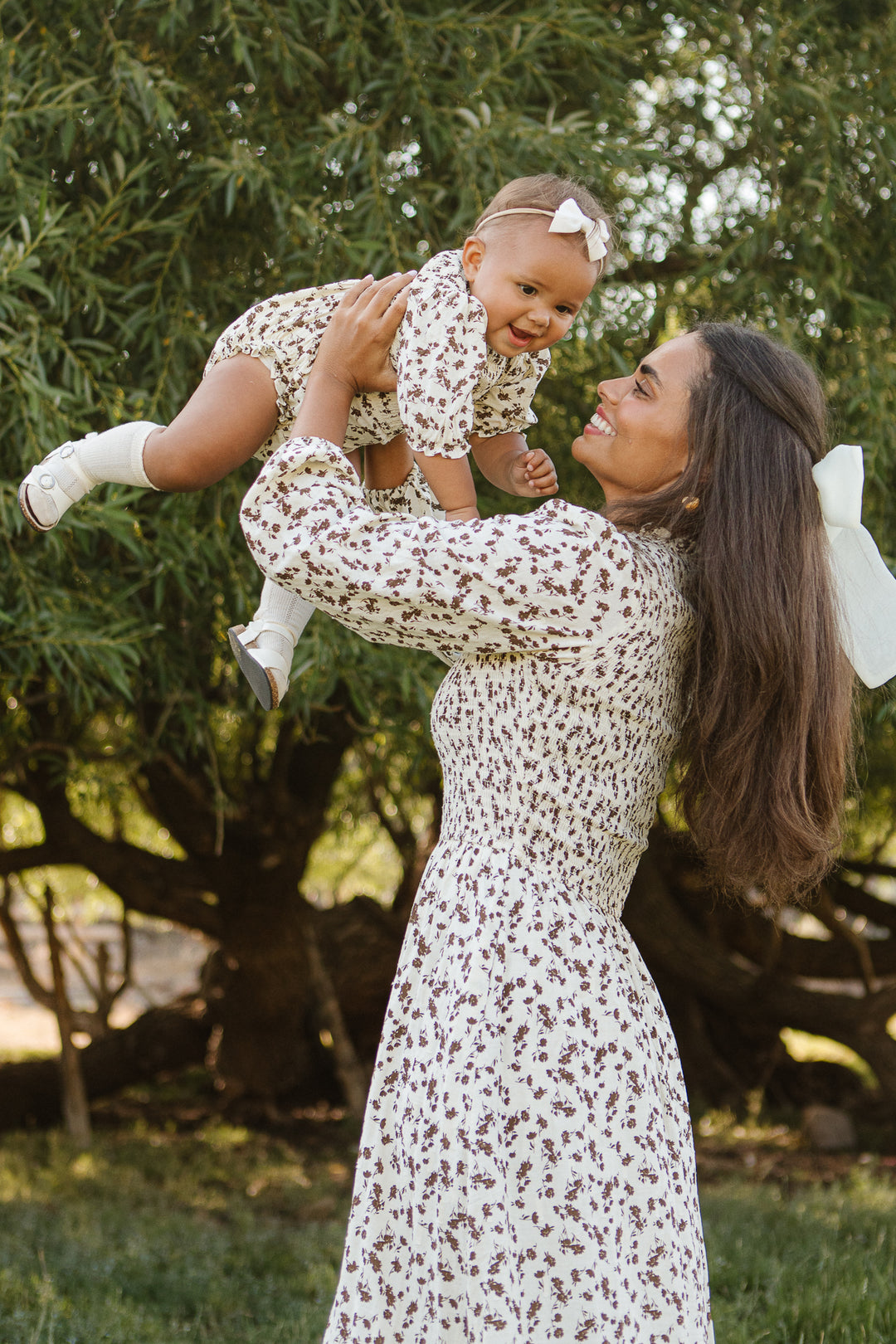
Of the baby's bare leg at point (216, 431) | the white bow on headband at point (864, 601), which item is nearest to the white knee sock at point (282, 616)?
the baby's bare leg at point (216, 431)

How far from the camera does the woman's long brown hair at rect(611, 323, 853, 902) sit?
1.63 meters

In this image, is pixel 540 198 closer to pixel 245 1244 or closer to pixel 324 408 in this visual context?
pixel 324 408

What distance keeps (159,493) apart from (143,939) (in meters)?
9.63

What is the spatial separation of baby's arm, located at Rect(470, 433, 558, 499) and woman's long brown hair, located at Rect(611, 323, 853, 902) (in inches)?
12.1

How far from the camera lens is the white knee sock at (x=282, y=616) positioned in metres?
1.97

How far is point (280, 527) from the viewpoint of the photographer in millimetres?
1568

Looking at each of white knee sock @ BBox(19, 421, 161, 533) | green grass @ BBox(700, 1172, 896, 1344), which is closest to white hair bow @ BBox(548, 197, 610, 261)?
white knee sock @ BBox(19, 421, 161, 533)

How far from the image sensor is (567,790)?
163 centimetres

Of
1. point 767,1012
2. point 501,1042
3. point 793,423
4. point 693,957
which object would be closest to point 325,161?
point 793,423

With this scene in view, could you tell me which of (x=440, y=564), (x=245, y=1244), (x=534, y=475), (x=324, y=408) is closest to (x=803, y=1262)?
(x=245, y=1244)

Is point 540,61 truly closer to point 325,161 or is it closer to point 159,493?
point 325,161

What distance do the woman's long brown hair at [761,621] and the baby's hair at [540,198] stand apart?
0.44 m

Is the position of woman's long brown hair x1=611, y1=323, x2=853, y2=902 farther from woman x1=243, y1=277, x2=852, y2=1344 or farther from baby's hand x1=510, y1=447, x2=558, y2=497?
baby's hand x1=510, y1=447, x2=558, y2=497

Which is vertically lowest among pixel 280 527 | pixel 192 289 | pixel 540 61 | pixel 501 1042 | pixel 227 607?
pixel 501 1042
